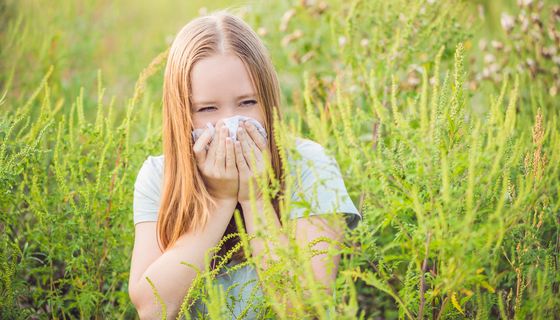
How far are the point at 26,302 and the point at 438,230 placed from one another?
1.75 m

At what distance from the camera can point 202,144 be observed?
1785 millimetres

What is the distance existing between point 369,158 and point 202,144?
2.40ft

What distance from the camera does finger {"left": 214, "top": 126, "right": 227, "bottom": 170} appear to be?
173 cm

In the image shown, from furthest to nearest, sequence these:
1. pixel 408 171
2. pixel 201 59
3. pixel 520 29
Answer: pixel 520 29 → pixel 201 59 → pixel 408 171

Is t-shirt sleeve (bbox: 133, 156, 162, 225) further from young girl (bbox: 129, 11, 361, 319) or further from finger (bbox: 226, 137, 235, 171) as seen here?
finger (bbox: 226, 137, 235, 171)

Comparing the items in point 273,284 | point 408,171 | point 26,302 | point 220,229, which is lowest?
point 26,302

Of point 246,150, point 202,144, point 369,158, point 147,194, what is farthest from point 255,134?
point 369,158

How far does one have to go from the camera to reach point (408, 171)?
4.04 ft

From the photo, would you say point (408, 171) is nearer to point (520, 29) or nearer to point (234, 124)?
point (234, 124)

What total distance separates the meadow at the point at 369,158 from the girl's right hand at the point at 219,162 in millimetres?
272

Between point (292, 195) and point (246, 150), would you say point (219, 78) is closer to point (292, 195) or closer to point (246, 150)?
point (246, 150)

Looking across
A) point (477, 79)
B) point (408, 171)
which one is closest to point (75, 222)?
point (408, 171)

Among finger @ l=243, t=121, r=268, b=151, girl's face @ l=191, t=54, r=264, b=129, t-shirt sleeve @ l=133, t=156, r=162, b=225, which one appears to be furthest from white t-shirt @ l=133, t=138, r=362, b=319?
girl's face @ l=191, t=54, r=264, b=129

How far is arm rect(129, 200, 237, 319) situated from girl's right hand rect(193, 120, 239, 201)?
43 millimetres
